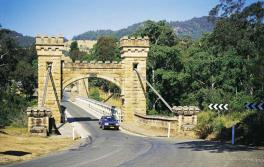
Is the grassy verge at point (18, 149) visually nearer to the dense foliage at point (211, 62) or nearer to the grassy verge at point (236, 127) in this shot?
the grassy verge at point (236, 127)

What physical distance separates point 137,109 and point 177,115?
12.9 meters

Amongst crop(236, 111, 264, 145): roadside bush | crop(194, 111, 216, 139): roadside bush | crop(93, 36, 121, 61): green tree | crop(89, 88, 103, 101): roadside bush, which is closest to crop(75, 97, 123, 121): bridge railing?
crop(89, 88, 103, 101): roadside bush

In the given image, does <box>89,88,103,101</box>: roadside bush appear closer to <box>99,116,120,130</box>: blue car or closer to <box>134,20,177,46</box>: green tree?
<box>134,20,177,46</box>: green tree

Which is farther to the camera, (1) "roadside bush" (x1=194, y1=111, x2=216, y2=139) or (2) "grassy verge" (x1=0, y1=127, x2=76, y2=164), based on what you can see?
(1) "roadside bush" (x1=194, y1=111, x2=216, y2=139)

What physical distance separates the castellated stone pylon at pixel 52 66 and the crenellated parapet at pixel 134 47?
6021mm

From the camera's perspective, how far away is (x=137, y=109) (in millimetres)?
42656

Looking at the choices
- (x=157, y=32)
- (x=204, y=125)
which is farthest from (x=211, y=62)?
(x=204, y=125)

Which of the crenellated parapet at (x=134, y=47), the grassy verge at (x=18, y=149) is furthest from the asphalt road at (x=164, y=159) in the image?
the crenellated parapet at (x=134, y=47)

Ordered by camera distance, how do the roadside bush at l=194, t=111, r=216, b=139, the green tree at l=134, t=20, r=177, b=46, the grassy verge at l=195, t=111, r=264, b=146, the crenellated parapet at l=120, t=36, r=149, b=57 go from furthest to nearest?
the green tree at l=134, t=20, r=177, b=46
the crenellated parapet at l=120, t=36, r=149, b=57
the roadside bush at l=194, t=111, r=216, b=139
the grassy verge at l=195, t=111, r=264, b=146

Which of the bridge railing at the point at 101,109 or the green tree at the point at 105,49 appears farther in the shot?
the green tree at the point at 105,49

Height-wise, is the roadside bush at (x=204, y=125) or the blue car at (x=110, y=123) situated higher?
the roadside bush at (x=204, y=125)

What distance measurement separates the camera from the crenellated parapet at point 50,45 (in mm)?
41562

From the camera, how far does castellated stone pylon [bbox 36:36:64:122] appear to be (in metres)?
41.7

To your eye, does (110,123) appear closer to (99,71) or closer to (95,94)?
(99,71)
